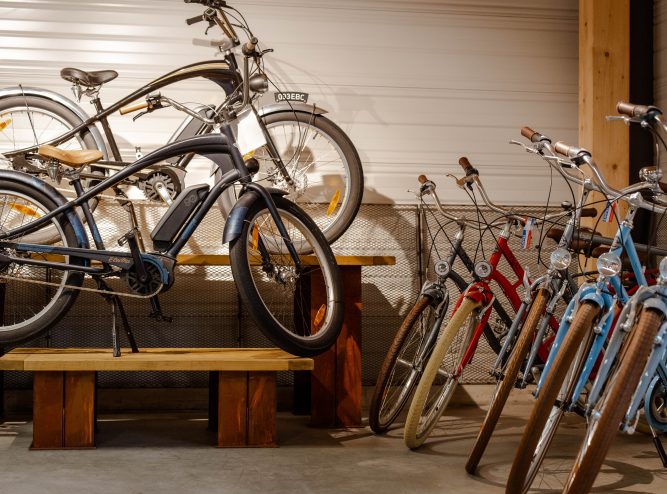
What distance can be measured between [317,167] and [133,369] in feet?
5.90

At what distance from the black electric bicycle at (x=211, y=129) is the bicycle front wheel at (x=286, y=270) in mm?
310

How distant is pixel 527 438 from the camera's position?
104 inches

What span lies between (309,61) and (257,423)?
2263mm

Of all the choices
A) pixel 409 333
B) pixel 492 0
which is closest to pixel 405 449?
pixel 409 333

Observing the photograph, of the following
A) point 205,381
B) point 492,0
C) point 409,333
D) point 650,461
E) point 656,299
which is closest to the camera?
point 656,299

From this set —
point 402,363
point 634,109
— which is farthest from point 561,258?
point 402,363

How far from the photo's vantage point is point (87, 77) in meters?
4.38

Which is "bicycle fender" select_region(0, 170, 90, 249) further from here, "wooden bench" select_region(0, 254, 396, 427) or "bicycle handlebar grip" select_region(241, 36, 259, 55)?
"wooden bench" select_region(0, 254, 396, 427)

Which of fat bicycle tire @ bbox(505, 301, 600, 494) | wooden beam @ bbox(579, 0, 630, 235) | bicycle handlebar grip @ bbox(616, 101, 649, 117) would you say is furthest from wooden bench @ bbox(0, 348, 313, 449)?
wooden beam @ bbox(579, 0, 630, 235)

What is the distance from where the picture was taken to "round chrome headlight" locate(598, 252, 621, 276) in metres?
2.69

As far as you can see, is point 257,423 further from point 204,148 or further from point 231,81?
point 231,81

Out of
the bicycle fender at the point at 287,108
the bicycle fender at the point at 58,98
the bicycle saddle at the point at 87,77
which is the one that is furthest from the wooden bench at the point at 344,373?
the bicycle saddle at the point at 87,77

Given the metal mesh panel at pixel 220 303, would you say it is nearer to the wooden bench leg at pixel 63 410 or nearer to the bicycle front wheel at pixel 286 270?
the bicycle front wheel at pixel 286 270

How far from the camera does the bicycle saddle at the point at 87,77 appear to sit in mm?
4344
